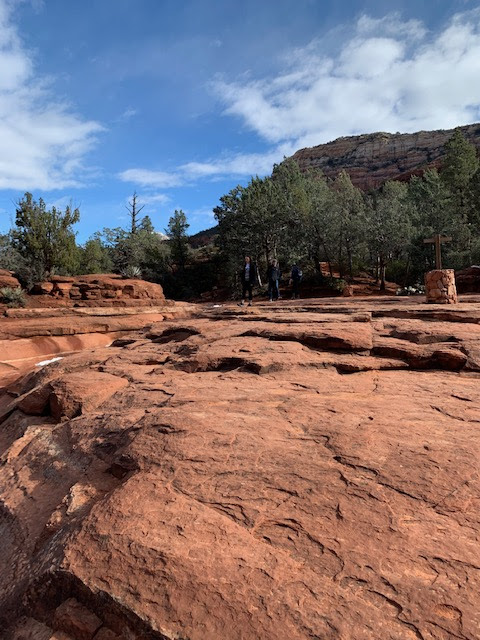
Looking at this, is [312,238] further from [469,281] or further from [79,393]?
[79,393]

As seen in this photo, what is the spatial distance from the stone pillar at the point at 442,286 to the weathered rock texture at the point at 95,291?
11.0 metres

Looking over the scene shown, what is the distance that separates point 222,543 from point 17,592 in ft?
4.27

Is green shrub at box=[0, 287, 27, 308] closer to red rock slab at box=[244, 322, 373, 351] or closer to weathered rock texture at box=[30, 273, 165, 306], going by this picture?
weathered rock texture at box=[30, 273, 165, 306]

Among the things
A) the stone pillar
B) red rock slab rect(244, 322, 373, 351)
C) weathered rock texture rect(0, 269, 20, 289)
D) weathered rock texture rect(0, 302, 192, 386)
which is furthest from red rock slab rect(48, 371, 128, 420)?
weathered rock texture rect(0, 269, 20, 289)

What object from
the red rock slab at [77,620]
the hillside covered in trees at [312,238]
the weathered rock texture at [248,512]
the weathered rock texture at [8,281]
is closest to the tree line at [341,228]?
the hillside covered in trees at [312,238]

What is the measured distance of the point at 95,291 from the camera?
16781mm

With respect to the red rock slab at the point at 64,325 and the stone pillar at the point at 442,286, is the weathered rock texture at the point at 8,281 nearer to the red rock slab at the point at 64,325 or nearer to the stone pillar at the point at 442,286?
the red rock slab at the point at 64,325

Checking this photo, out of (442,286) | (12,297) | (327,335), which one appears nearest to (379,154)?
(442,286)

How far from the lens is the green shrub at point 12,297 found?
14.7 metres

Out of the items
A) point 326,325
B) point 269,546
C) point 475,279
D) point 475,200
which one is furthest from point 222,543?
point 475,200

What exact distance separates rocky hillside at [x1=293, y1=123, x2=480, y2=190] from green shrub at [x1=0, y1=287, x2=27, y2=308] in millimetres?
79081

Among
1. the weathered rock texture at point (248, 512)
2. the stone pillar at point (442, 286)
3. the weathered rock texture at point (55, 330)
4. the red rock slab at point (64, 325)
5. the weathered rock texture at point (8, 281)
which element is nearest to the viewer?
the weathered rock texture at point (248, 512)

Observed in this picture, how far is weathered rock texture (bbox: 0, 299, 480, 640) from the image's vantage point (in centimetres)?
191

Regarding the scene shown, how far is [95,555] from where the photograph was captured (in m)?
2.25
